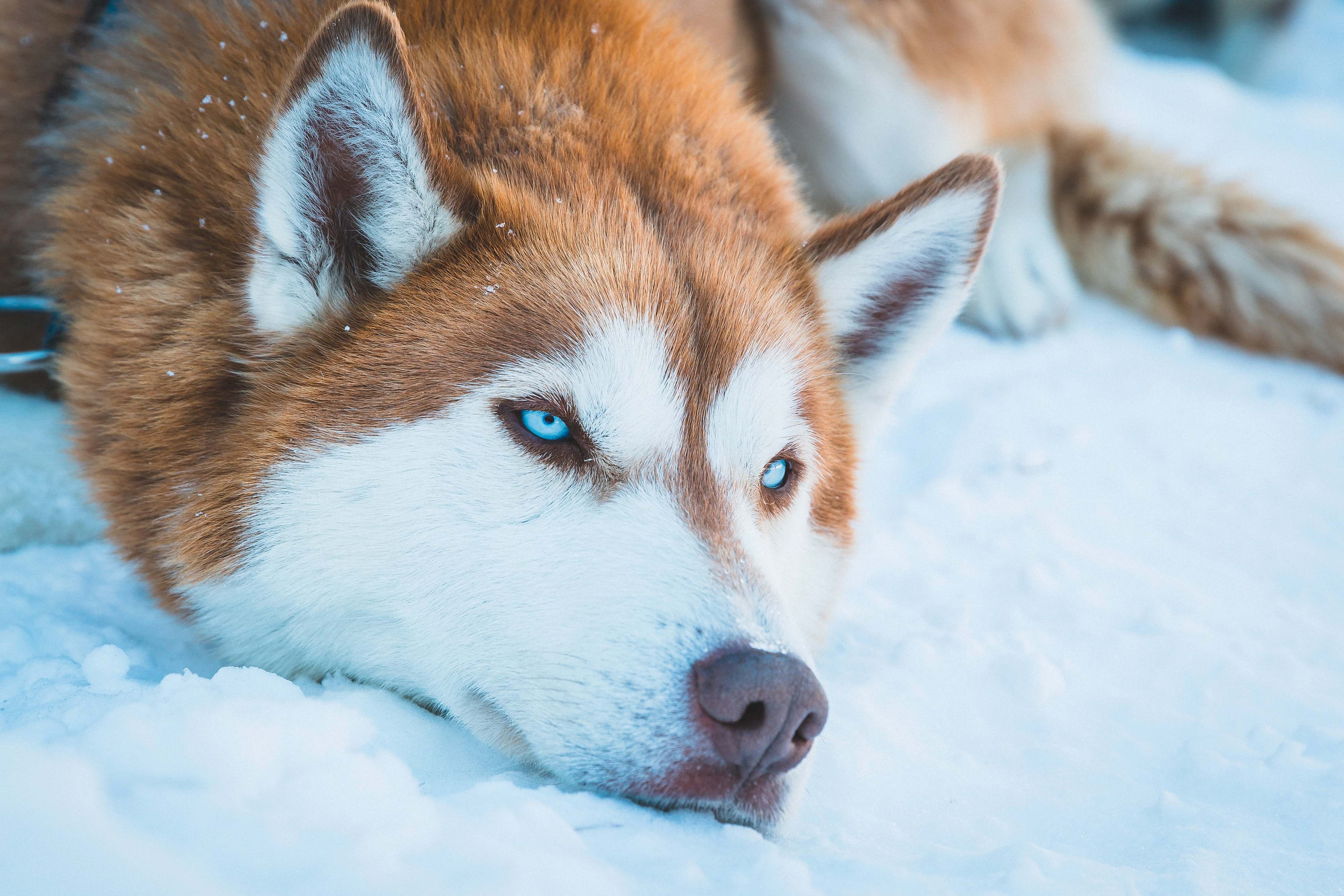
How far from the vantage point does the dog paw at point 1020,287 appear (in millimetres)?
4207

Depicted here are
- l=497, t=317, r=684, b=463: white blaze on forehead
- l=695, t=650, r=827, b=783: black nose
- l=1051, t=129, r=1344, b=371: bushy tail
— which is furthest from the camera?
l=1051, t=129, r=1344, b=371: bushy tail

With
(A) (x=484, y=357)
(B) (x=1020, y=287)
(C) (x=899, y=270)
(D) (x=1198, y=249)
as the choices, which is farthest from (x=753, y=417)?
(D) (x=1198, y=249)

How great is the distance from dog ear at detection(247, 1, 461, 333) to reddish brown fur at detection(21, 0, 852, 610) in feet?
0.16

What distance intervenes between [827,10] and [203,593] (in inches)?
121

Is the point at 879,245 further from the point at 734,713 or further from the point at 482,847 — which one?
the point at 482,847

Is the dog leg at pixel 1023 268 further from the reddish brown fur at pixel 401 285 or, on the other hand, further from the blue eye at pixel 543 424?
the blue eye at pixel 543 424

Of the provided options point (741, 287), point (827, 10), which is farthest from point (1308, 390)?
point (741, 287)

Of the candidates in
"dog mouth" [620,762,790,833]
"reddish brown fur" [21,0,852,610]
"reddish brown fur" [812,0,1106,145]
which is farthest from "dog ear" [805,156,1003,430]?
"reddish brown fur" [812,0,1106,145]

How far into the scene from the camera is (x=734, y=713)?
1.53 m

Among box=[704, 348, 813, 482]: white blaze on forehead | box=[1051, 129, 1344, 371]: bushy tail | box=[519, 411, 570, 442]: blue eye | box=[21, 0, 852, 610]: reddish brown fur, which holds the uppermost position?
box=[21, 0, 852, 610]: reddish brown fur

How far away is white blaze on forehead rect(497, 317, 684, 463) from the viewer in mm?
1771

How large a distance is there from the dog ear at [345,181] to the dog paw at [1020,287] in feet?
9.81

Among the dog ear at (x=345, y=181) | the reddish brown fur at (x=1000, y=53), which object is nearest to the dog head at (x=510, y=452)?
the dog ear at (x=345, y=181)

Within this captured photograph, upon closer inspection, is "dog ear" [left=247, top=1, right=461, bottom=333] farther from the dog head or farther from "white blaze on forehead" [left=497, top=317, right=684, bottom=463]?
"white blaze on forehead" [left=497, top=317, right=684, bottom=463]
